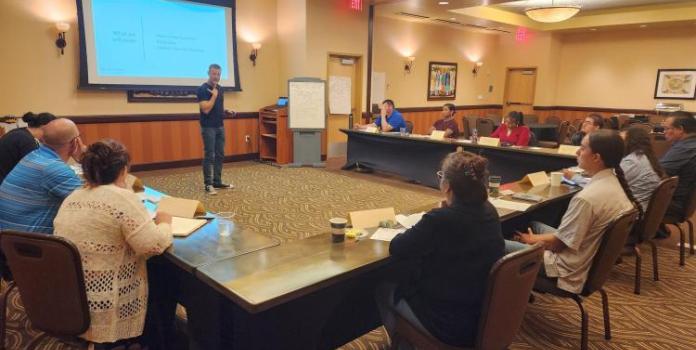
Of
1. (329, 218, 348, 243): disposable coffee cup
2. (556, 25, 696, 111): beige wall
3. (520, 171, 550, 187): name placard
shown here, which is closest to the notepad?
(329, 218, 348, 243): disposable coffee cup

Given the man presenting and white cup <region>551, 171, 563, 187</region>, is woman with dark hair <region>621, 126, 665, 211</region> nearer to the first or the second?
white cup <region>551, 171, 563, 187</region>

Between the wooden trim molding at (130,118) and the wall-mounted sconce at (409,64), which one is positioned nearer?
the wooden trim molding at (130,118)

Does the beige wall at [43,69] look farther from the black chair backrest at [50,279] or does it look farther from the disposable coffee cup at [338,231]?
the disposable coffee cup at [338,231]

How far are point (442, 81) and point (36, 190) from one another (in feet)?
31.2

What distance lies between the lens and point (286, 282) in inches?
58.1

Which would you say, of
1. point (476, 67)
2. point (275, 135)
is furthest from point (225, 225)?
point (476, 67)

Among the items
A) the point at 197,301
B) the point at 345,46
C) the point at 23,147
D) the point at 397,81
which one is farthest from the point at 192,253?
the point at 397,81

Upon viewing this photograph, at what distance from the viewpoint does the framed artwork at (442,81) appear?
1012 centimetres

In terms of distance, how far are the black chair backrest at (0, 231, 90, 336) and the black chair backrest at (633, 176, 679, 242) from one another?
2979 millimetres

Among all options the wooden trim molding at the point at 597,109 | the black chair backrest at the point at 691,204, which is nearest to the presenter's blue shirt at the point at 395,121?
the black chair backrest at the point at 691,204

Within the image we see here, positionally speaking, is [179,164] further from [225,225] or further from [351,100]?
[225,225]

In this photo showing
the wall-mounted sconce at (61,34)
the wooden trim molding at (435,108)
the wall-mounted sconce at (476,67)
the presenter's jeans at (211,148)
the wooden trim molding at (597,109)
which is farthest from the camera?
the wall-mounted sconce at (476,67)

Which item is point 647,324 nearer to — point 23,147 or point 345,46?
point 23,147

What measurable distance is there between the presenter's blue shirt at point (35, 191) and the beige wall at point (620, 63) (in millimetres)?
11295
